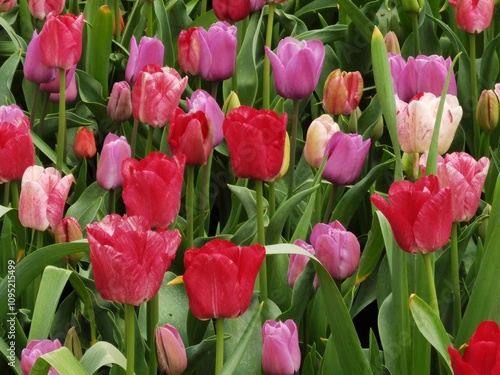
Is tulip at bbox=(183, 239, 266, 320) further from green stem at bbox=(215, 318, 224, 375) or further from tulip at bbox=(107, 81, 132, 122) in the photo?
tulip at bbox=(107, 81, 132, 122)

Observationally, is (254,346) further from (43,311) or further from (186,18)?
(186,18)

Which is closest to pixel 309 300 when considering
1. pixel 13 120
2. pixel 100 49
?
pixel 13 120

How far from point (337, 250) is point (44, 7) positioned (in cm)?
99

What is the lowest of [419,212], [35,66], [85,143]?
[85,143]

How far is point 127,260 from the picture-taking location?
872 mm

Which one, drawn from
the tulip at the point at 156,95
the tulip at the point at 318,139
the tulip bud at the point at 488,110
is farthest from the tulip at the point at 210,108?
the tulip bud at the point at 488,110

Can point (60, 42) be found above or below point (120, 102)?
above

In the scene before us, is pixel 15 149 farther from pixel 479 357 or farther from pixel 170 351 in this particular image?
pixel 479 357

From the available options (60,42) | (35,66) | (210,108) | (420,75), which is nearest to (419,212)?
(210,108)

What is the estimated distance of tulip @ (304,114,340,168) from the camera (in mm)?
1458

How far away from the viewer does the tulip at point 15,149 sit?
1.27 metres

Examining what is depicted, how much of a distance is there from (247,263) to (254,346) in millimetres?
293

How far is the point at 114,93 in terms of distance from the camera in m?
1.61

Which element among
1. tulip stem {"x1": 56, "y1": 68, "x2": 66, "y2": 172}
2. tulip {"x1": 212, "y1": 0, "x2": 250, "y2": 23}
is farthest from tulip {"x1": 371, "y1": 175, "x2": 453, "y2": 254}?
tulip {"x1": 212, "y1": 0, "x2": 250, "y2": 23}
